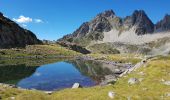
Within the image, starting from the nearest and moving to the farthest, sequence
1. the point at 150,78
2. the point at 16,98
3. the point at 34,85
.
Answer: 1. the point at 16,98
2. the point at 150,78
3. the point at 34,85

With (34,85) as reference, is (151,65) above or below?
above

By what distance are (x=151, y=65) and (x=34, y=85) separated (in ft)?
140

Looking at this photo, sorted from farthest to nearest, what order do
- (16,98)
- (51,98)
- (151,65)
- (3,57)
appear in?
(3,57), (151,65), (51,98), (16,98)

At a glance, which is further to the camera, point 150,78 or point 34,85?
point 34,85

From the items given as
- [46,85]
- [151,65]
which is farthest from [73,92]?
[46,85]

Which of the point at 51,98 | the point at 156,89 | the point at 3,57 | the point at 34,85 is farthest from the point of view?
the point at 3,57

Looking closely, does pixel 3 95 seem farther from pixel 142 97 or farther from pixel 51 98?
pixel 142 97

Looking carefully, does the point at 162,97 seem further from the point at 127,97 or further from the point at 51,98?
the point at 51,98

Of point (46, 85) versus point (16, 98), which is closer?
point (16, 98)

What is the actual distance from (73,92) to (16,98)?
38.5 ft

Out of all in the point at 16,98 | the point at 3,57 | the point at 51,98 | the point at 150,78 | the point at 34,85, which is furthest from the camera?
the point at 3,57

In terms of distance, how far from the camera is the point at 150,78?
64000 millimetres

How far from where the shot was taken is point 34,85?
93312 millimetres

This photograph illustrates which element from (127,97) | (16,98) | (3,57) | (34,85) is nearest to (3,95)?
(16,98)
